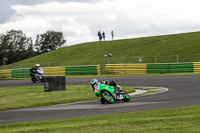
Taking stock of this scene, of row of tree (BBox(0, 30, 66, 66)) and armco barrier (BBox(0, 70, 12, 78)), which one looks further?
row of tree (BBox(0, 30, 66, 66))

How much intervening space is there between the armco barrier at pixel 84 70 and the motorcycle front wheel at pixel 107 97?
21954 mm

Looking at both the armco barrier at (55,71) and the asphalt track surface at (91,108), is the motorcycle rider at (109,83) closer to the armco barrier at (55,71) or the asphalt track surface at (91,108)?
the asphalt track surface at (91,108)

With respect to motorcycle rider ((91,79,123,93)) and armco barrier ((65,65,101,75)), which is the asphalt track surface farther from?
armco barrier ((65,65,101,75))

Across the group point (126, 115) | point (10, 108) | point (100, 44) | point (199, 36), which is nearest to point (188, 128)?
point (126, 115)

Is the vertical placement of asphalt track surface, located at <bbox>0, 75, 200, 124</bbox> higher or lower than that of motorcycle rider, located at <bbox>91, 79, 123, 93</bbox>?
lower

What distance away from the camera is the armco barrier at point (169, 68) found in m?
30.9

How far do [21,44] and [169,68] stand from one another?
309 feet

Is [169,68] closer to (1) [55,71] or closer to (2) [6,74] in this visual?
(1) [55,71]

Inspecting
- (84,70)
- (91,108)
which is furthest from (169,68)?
(91,108)

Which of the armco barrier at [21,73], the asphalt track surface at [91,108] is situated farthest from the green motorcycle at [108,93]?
the armco barrier at [21,73]

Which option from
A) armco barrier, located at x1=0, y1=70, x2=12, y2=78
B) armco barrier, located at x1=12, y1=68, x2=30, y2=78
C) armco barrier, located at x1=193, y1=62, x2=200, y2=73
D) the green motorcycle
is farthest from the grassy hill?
the green motorcycle

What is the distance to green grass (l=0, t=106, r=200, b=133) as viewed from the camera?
6.94 m

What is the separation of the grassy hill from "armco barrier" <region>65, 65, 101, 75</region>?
40.8 feet

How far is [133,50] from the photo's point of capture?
202ft
